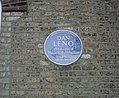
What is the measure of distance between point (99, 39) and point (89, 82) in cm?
88

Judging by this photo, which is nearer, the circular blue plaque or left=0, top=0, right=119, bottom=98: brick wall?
left=0, top=0, right=119, bottom=98: brick wall

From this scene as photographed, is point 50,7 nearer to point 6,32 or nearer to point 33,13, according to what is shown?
point 33,13

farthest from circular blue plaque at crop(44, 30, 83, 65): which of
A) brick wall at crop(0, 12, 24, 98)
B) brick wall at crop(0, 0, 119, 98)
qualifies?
brick wall at crop(0, 12, 24, 98)

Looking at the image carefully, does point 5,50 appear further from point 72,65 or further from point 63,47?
point 72,65

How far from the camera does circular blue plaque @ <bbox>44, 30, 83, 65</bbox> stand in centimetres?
656

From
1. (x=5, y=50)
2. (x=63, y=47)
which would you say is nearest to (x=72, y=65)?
(x=63, y=47)

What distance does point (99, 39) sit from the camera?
262 inches

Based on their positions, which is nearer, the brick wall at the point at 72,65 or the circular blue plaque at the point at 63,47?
the brick wall at the point at 72,65

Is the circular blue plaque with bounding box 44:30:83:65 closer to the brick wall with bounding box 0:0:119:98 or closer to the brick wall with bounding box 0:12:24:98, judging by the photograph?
the brick wall with bounding box 0:0:119:98

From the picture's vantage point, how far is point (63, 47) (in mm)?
6613

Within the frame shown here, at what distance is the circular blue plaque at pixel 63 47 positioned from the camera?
6559 mm

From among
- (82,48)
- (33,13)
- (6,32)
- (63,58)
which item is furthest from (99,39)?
(6,32)

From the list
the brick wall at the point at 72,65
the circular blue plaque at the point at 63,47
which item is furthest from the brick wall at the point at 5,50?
the circular blue plaque at the point at 63,47

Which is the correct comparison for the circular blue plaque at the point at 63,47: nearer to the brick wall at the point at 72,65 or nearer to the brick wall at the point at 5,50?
the brick wall at the point at 72,65
